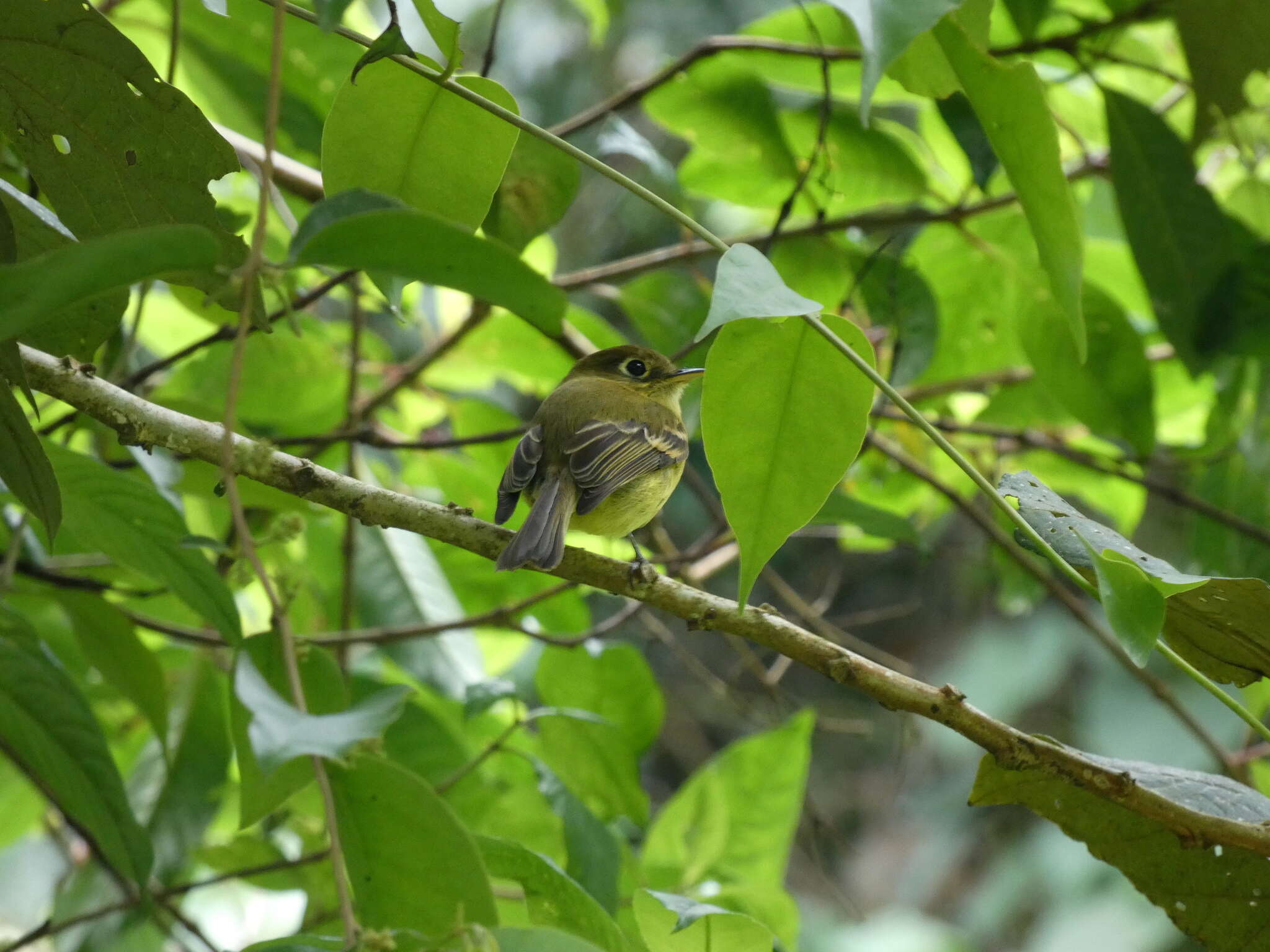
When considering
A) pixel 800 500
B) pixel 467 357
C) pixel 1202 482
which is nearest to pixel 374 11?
pixel 467 357

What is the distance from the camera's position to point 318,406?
2756mm

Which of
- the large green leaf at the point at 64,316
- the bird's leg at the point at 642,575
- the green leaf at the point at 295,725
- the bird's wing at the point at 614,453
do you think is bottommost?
the bird's wing at the point at 614,453

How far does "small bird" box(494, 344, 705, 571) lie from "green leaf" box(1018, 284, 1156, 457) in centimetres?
78

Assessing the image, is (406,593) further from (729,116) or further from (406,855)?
(406,855)

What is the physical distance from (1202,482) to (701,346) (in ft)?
4.37

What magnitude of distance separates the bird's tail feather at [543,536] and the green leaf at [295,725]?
25.1 inches

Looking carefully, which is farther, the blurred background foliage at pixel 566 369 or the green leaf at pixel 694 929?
the blurred background foliage at pixel 566 369

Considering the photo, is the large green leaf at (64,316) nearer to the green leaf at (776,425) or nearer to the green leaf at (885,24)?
the green leaf at (776,425)

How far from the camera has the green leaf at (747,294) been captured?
95cm

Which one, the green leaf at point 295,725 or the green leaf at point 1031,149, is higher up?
the green leaf at point 1031,149

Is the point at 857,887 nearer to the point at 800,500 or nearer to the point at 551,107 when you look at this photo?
the point at 551,107

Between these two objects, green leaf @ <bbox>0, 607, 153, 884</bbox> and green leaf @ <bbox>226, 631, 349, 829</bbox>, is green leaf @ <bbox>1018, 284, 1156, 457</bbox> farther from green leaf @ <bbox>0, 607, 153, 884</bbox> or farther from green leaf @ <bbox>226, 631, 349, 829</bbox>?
green leaf @ <bbox>0, 607, 153, 884</bbox>

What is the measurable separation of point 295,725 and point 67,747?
866 millimetres

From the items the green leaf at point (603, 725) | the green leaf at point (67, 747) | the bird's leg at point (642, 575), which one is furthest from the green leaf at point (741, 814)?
the green leaf at point (67, 747)
